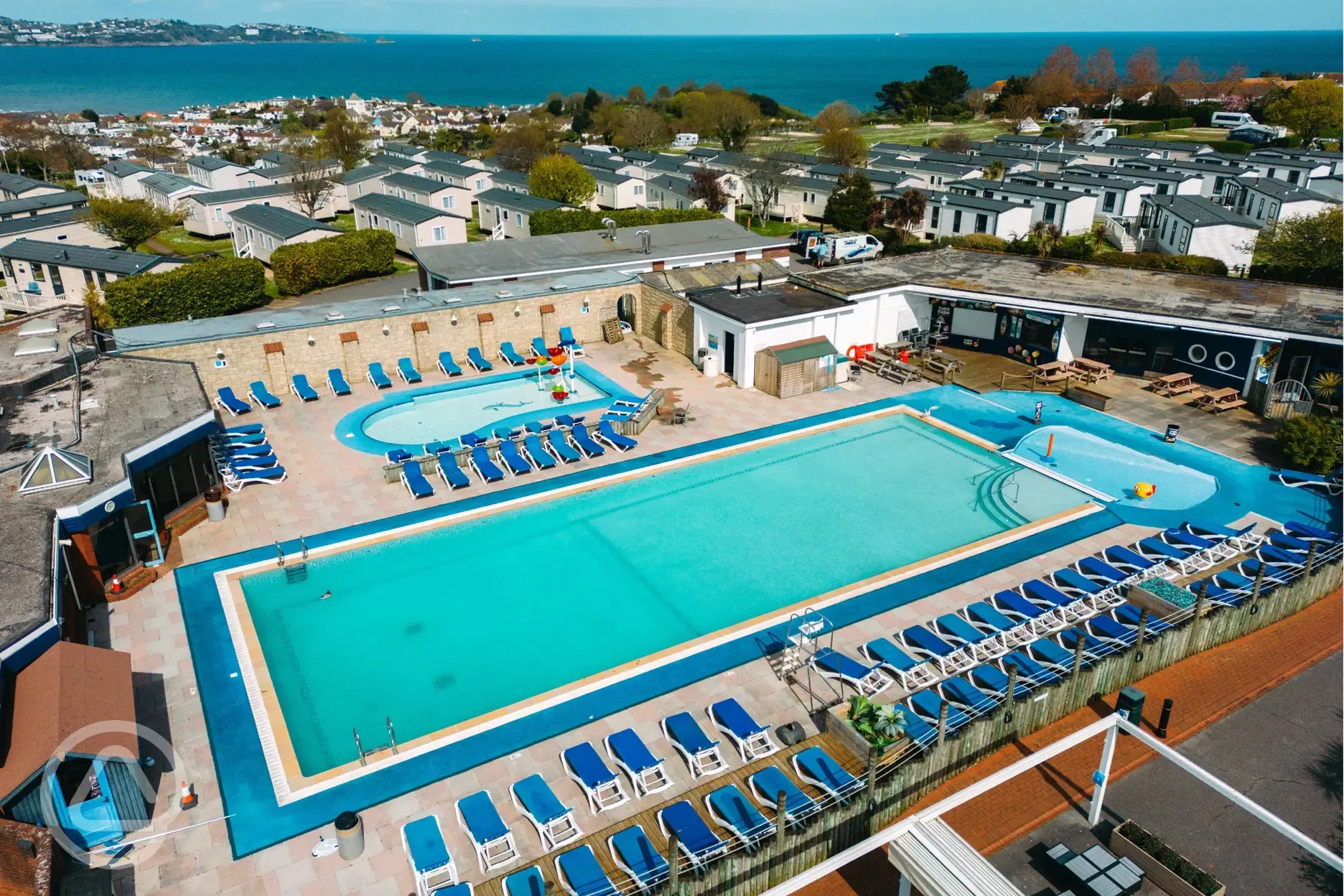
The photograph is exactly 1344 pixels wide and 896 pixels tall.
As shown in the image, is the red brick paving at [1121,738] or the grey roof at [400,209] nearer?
the red brick paving at [1121,738]

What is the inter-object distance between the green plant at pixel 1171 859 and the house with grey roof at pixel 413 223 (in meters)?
42.9

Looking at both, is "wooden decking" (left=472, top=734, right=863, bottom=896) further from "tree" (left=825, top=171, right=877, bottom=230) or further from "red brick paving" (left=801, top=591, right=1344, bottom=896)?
"tree" (left=825, top=171, right=877, bottom=230)

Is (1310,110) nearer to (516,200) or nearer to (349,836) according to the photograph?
(516,200)

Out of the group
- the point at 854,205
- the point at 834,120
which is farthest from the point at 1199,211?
the point at 834,120

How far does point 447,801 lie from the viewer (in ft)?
42.9

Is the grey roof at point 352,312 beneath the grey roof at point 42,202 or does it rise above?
beneath

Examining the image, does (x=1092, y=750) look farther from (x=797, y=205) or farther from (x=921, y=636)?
(x=797, y=205)

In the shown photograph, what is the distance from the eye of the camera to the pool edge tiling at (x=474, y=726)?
1317 cm

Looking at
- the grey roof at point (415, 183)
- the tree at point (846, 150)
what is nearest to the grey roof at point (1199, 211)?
the tree at point (846, 150)

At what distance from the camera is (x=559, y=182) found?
5803cm

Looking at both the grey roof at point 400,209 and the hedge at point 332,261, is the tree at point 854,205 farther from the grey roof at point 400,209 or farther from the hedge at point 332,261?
the hedge at point 332,261

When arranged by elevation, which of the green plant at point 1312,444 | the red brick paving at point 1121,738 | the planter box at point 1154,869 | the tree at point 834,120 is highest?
the tree at point 834,120

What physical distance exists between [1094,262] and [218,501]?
111ft

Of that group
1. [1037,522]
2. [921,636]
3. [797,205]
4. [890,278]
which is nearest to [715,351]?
[890,278]
